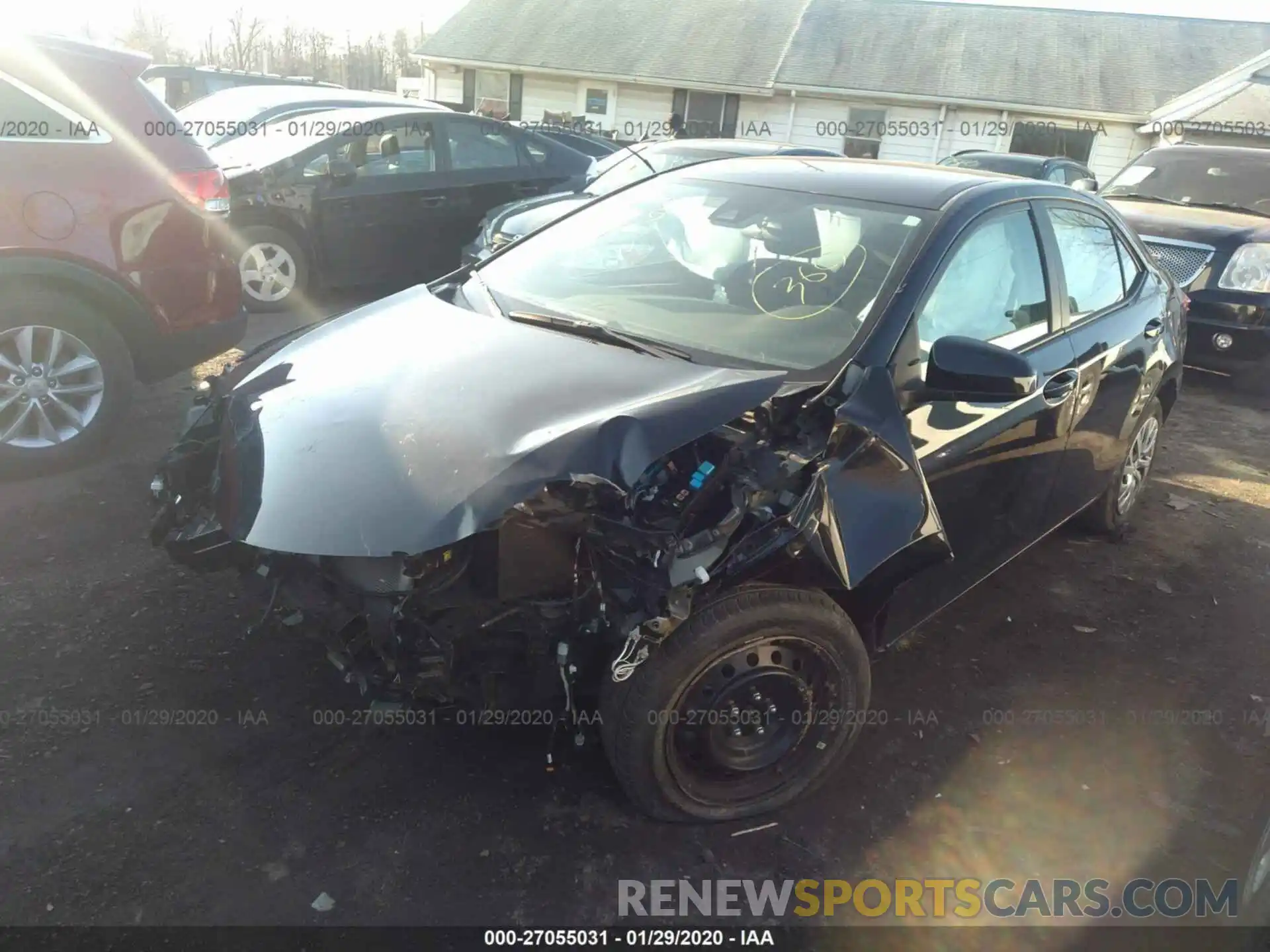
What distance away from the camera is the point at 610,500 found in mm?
2264

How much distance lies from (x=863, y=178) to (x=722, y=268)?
0.64m

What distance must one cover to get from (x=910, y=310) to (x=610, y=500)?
1161mm

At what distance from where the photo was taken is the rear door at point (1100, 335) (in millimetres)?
3520

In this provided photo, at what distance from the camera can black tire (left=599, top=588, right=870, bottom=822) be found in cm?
234

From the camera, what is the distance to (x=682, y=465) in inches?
95.6

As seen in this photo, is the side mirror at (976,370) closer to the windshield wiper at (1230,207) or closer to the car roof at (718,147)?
the car roof at (718,147)

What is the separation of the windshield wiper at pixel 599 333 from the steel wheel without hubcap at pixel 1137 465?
267 cm

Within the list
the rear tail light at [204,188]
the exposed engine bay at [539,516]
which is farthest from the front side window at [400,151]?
the exposed engine bay at [539,516]

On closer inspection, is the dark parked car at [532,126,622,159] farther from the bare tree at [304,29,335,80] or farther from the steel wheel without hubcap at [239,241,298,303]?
A: the bare tree at [304,29,335,80]

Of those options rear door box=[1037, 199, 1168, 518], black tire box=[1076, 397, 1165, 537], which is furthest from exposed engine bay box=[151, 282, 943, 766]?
black tire box=[1076, 397, 1165, 537]

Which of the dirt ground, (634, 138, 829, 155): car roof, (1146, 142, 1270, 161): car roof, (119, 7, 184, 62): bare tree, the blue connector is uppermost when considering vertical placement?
(119, 7, 184, 62): bare tree

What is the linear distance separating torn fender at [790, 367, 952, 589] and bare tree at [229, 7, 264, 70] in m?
48.3

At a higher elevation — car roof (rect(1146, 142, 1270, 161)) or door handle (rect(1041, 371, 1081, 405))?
car roof (rect(1146, 142, 1270, 161))

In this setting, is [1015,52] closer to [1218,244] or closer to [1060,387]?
[1218,244]
